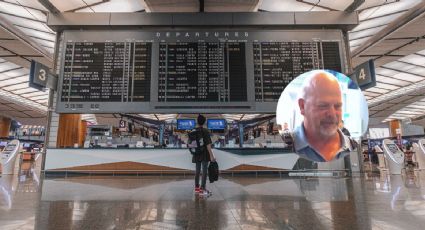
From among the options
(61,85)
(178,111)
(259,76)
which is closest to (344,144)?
(259,76)

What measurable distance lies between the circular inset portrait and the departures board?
867 millimetres

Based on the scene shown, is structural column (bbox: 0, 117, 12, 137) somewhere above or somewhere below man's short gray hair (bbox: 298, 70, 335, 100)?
above

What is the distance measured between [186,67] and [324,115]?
Answer: 3.71 metres

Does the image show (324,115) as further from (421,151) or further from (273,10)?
(421,151)

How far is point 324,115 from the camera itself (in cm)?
624

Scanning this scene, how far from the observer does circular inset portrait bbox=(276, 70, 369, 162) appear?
618 centimetres

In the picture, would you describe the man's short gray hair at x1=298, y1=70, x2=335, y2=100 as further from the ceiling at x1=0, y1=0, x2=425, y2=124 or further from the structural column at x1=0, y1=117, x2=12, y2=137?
the structural column at x1=0, y1=117, x2=12, y2=137

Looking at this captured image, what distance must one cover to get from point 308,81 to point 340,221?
15.4 ft

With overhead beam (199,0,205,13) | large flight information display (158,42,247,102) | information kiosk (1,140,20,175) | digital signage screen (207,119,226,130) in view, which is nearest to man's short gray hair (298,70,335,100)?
large flight information display (158,42,247,102)

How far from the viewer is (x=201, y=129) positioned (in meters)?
4.71

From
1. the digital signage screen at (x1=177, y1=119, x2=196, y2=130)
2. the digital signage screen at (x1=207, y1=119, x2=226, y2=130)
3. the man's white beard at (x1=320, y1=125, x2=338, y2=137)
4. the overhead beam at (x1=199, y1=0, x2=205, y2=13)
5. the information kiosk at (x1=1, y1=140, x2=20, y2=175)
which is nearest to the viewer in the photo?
the man's white beard at (x1=320, y1=125, x2=338, y2=137)

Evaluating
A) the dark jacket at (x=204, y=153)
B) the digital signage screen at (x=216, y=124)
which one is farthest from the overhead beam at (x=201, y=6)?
the dark jacket at (x=204, y=153)

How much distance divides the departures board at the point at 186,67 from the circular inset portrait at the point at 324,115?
0.87 metres

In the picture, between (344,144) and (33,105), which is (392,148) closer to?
(344,144)
